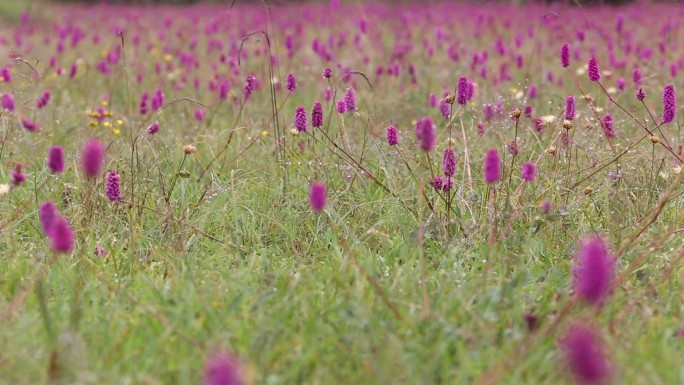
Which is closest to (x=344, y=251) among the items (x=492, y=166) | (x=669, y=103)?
(x=492, y=166)

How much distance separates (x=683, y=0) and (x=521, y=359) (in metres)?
8.09

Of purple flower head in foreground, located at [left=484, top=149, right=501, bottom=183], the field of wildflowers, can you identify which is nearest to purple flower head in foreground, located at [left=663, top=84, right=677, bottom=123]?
the field of wildflowers

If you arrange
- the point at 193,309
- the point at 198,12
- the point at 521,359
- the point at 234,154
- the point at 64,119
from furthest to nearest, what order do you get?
the point at 198,12
the point at 64,119
the point at 234,154
the point at 193,309
the point at 521,359

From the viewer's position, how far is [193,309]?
2266 mm

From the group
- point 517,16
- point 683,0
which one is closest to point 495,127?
point 517,16

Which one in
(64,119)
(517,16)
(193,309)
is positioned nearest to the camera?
(193,309)

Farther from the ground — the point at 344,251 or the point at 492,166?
the point at 492,166

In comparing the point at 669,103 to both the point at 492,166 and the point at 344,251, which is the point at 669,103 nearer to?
the point at 492,166

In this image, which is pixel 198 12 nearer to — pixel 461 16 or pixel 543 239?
pixel 461 16

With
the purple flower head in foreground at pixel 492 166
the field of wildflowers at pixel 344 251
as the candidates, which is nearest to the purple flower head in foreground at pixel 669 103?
the field of wildflowers at pixel 344 251

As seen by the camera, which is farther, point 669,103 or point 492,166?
point 669,103

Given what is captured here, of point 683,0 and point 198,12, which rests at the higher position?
point 683,0

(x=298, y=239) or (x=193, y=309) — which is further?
(x=298, y=239)

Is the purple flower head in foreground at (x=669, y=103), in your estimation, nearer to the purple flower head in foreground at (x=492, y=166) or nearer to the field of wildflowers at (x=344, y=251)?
the field of wildflowers at (x=344, y=251)
